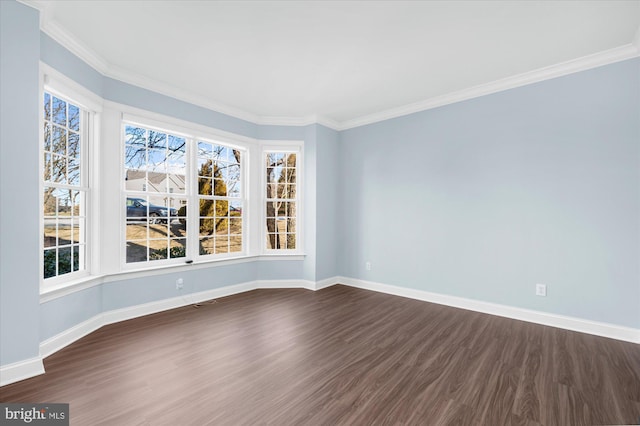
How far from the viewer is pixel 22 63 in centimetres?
211

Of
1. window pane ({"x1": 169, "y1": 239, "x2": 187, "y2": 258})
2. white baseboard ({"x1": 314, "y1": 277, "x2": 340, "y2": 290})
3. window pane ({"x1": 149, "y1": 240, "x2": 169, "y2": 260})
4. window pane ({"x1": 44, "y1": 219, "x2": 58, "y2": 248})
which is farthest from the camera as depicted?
white baseboard ({"x1": 314, "y1": 277, "x2": 340, "y2": 290})

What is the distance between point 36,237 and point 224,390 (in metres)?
1.93

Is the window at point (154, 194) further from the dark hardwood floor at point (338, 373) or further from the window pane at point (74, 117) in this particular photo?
the dark hardwood floor at point (338, 373)

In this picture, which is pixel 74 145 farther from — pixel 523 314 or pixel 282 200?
pixel 523 314

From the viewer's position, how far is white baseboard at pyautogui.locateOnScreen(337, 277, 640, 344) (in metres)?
2.83

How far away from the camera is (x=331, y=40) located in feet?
8.86

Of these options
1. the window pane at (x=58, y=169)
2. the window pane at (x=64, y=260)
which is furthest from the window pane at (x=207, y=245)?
the window pane at (x=58, y=169)

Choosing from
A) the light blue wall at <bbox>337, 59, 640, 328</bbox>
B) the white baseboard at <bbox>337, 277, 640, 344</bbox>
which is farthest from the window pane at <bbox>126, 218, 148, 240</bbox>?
the white baseboard at <bbox>337, 277, 640, 344</bbox>

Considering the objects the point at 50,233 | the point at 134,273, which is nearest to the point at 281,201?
the point at 134,273

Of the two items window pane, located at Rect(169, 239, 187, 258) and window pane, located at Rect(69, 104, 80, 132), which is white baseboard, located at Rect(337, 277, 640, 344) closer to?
window pane, located at Rect(169, 239, 187, 258)

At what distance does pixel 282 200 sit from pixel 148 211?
80.2 inches

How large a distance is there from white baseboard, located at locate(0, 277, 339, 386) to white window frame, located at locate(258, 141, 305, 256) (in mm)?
537

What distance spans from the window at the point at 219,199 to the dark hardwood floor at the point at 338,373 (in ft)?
4.13

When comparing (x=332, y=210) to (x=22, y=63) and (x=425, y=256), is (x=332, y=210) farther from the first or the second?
(x=22, y=63)
